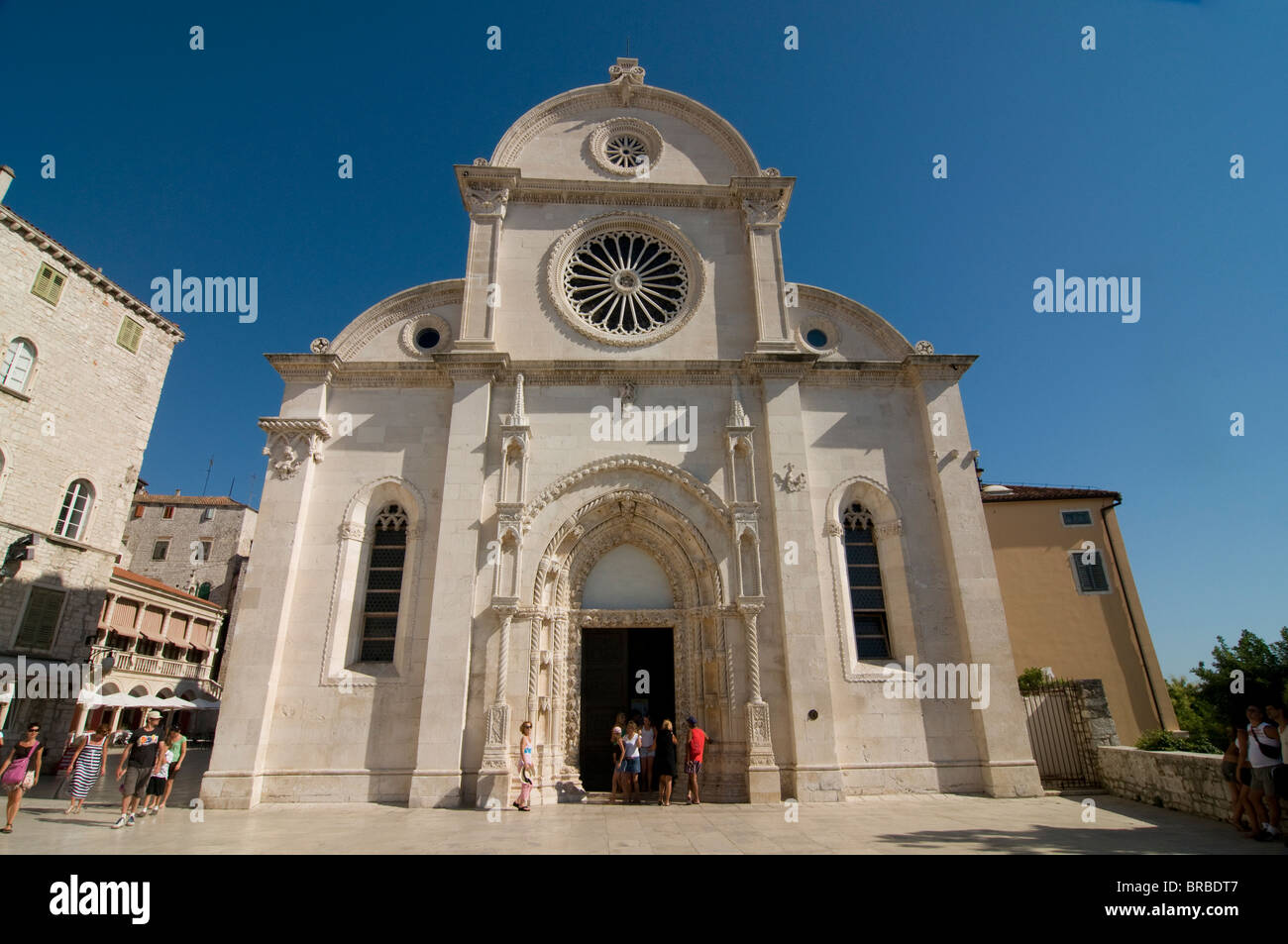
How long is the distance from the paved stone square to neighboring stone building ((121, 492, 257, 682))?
106 ft

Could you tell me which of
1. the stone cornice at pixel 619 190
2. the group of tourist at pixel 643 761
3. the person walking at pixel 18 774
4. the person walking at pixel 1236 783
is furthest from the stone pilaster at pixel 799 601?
the person walking at pixel 18 774

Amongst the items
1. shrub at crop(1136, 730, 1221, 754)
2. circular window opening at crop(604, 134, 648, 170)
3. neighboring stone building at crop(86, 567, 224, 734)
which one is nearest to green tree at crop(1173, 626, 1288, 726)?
shrub at crop(1136, 730, 1221, 754)

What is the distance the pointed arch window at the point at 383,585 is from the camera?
14.5 meters

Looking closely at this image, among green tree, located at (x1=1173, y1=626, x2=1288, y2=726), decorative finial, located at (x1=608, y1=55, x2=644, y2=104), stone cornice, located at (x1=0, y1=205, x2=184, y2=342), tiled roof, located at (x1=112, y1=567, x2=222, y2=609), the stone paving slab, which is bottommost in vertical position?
the stone paving slab

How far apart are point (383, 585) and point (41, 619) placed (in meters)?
14.1

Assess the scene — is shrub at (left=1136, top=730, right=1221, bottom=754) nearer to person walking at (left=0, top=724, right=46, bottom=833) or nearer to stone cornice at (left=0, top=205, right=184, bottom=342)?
person walking at (left=0, top=724, right=46, bottom=833)

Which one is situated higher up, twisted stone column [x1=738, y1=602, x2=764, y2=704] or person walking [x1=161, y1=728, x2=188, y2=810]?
twisted stone column [x1=738, y1=602, x2=764, y2=704]

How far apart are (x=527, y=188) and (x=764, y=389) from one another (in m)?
8.65

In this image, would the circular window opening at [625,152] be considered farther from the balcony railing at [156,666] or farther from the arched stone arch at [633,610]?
the balcony railing at [156,666]

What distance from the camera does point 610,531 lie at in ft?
49.8

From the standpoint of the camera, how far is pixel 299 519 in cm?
1459

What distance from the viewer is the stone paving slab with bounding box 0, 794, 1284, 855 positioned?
27.1ft

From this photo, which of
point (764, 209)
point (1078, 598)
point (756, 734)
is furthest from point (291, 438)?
point (1078, 598)
